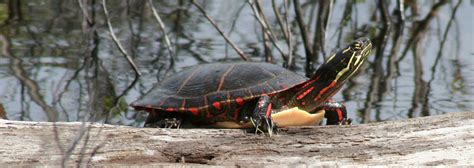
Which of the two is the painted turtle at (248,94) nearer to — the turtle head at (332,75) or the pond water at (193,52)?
the turtle head at (332,75)

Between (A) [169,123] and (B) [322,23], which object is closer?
(A) [169,123]

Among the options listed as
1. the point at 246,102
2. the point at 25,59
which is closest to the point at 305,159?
the point at 246,102

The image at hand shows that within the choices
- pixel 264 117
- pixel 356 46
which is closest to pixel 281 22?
pixel 356 46

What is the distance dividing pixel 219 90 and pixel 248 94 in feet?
0.50

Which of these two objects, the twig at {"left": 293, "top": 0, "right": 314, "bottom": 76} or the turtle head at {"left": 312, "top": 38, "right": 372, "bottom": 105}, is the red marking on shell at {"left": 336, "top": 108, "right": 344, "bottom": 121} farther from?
the twig at {"left": 293, "top": 0, "right": 314, "bottom": 76}

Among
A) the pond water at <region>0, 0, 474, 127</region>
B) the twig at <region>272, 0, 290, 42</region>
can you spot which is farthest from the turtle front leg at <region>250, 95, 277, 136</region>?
the twig at <region>272, 0, 290, 42</region>

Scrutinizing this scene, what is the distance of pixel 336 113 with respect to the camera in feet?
16.5

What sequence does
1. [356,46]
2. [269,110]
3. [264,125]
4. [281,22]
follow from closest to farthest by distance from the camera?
[264,125] → [269,110] → [356,46] → [281,22]

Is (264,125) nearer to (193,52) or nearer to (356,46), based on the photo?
(356,46)

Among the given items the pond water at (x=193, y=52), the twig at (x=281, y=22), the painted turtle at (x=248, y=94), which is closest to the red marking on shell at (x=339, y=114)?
the painted turtle at (x=248, y=94)

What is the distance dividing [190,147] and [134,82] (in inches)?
128

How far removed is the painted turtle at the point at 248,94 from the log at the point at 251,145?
0.48m

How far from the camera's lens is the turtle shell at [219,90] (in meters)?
4.78

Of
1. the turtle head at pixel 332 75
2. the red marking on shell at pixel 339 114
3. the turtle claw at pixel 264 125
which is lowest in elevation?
the red marking on shell at pixel 339 114
